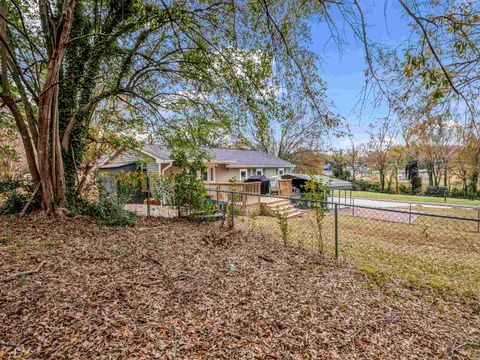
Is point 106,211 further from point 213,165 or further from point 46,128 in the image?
point 213,165

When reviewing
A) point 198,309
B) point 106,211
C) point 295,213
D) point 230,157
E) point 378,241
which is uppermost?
point 230,157

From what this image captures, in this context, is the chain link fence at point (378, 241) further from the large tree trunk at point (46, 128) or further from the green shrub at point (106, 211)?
the large tree trunk at point (46, 128)

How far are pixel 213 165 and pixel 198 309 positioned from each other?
43.2 ft

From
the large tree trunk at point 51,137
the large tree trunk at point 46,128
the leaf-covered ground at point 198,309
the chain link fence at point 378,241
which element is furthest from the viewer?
the large tree trunk at point 46,128

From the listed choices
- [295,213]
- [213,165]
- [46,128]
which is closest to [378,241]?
[295,213]

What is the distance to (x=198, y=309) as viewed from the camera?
2535 millimetres

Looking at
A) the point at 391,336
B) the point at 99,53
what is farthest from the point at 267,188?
the point at 391,336

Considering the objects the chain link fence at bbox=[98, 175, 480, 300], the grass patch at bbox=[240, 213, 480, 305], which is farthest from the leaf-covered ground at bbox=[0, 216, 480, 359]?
the chain link fence at bbox=[98, 175, 480, 300]

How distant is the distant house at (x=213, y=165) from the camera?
11.8m

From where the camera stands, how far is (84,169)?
23.3 feet

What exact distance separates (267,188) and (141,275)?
40.6ft

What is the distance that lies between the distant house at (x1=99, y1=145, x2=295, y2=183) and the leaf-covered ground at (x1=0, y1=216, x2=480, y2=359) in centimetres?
446

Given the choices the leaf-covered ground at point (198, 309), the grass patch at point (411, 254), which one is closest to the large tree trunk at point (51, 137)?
the leaf-covered ground at point (198, 309)

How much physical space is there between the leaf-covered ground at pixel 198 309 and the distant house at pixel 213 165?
4.46 metres
